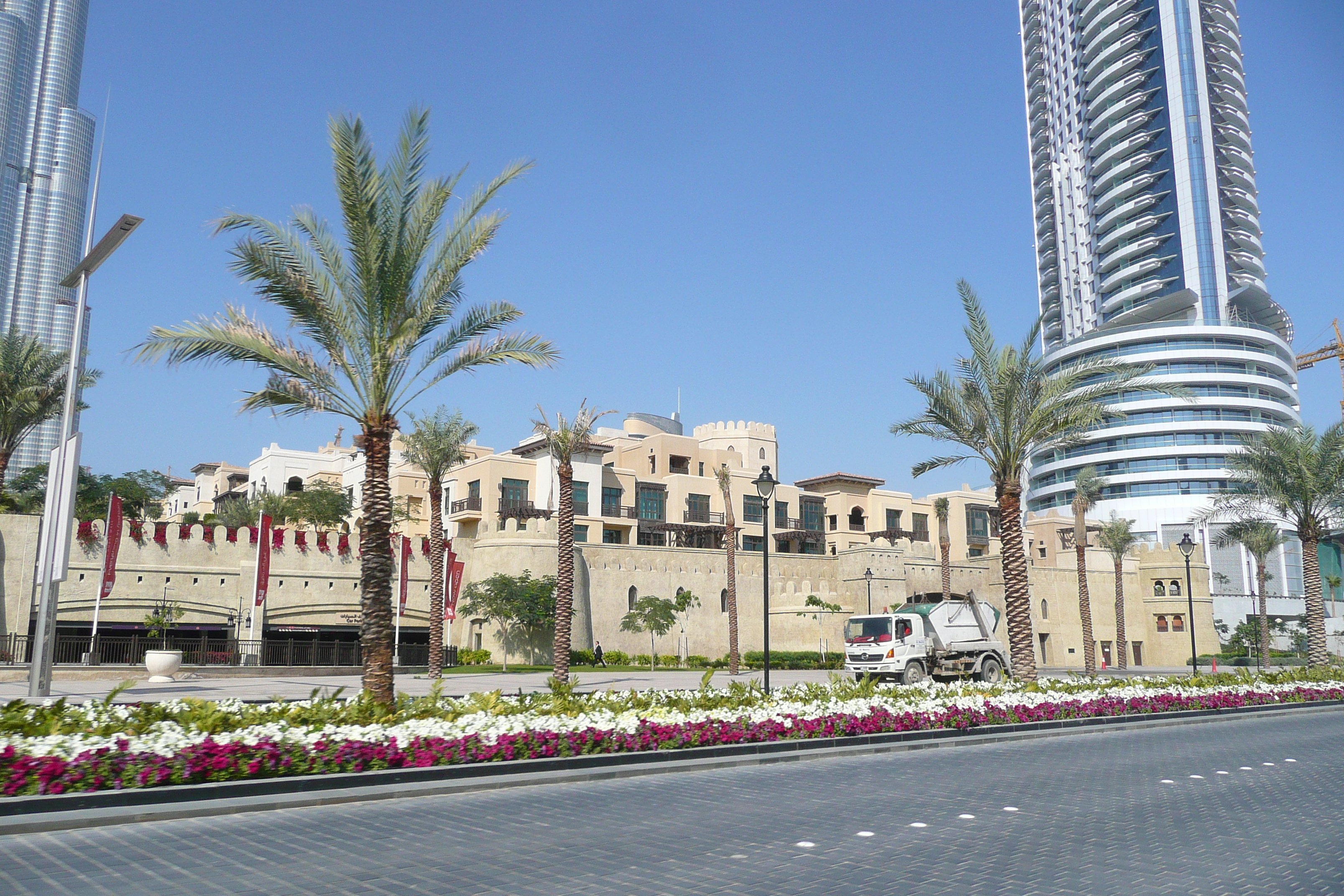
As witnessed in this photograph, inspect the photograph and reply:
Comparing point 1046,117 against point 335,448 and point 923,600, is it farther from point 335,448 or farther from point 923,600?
point 923,600

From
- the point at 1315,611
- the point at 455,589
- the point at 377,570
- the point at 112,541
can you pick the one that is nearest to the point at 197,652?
the point at 112,541

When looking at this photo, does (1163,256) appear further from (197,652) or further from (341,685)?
(197,652)

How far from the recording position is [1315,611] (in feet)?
107

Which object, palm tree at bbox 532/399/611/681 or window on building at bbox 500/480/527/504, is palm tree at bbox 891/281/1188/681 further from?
window on building at bbox 500/480/527/504

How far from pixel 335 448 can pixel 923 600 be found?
58.3m

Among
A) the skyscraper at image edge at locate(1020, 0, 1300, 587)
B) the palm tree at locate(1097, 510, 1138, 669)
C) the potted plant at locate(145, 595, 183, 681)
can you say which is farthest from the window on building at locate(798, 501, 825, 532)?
the potted plant at locate(145, 595, 183, 681)

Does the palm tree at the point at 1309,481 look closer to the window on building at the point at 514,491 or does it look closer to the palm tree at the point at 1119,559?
the palm tree at the point at 1119,559

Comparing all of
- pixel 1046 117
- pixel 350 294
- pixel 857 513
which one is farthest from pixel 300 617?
pixel 1046 117

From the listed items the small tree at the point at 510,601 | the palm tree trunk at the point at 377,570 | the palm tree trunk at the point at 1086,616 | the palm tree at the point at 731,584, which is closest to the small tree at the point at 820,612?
the palm tree at the point at 731,584

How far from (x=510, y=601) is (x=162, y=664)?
56.5 ft

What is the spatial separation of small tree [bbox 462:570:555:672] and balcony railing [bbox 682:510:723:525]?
23653mm

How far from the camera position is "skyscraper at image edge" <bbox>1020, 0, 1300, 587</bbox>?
351ft

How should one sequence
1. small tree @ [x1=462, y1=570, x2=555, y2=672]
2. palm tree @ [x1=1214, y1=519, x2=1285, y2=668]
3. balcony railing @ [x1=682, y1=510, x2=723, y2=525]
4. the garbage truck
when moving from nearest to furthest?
the garbage truck, small tree @ [x1=462, y1=570, x2=555, y2=672], palm tree @ [x1=1214, y1=519, x2=1285, y2=668], balcony railing @ [x1=682, y1=510, x2=723, y2=525]

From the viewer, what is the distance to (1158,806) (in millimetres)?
10797
